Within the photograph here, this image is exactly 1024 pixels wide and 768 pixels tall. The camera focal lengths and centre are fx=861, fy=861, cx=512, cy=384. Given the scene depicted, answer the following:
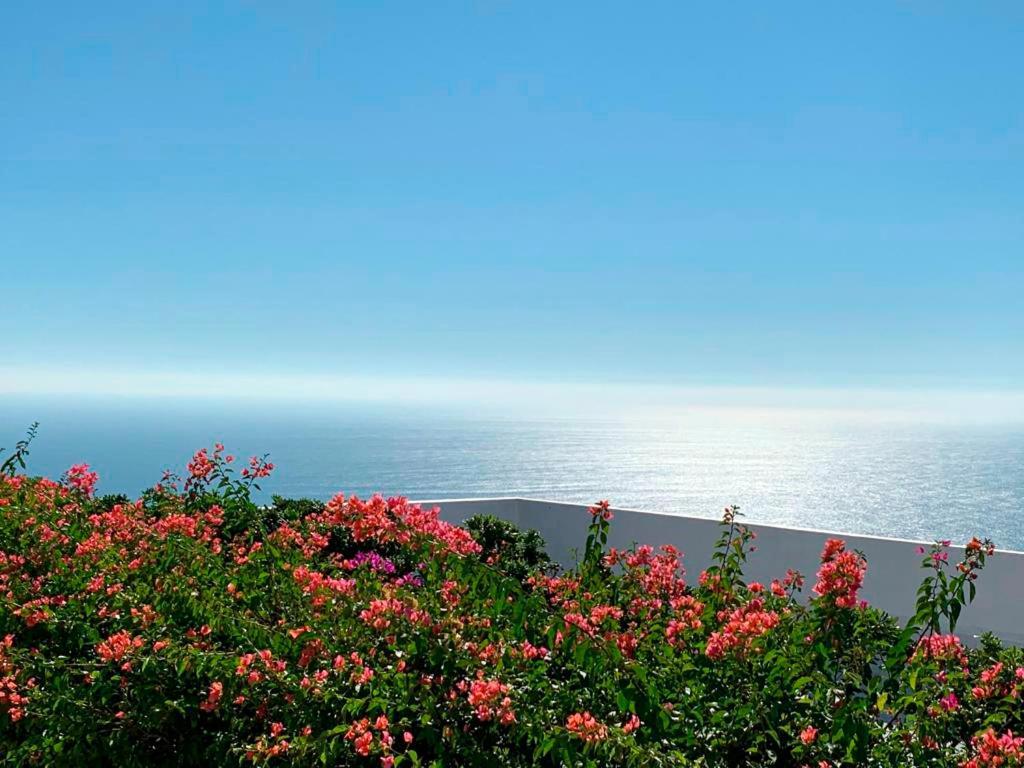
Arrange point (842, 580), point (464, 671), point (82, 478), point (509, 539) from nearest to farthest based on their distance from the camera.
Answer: point (464, 671)
point (842, 580)
point (82, 478)
point (509, 539)

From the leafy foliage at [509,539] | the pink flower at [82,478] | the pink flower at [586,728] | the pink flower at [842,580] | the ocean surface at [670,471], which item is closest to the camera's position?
the pink flower at [586,728]

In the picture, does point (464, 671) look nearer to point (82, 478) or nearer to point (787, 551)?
point (82, 478)

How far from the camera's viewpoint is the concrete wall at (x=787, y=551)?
6.10 meters

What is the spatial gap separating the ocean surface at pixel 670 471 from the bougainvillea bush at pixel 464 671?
48.0 metres

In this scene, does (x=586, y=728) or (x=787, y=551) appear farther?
(x=787, y=551)

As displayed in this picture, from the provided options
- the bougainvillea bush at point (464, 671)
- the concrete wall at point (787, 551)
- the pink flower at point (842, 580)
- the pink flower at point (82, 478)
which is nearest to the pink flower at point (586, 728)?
the bougainvillea bush at point (464, 671)

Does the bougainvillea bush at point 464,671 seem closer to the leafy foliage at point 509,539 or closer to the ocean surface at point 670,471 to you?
the leafy foliage at point 509,539

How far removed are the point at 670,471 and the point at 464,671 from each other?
102 m

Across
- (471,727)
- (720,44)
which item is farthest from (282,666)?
(720,44)

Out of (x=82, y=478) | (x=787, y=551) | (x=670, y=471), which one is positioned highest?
(x=82, y=478)

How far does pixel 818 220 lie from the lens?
45.9 metres

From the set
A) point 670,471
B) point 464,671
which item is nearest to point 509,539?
point 464,671

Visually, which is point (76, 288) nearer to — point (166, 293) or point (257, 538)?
point (166, 293)

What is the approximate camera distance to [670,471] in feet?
334
